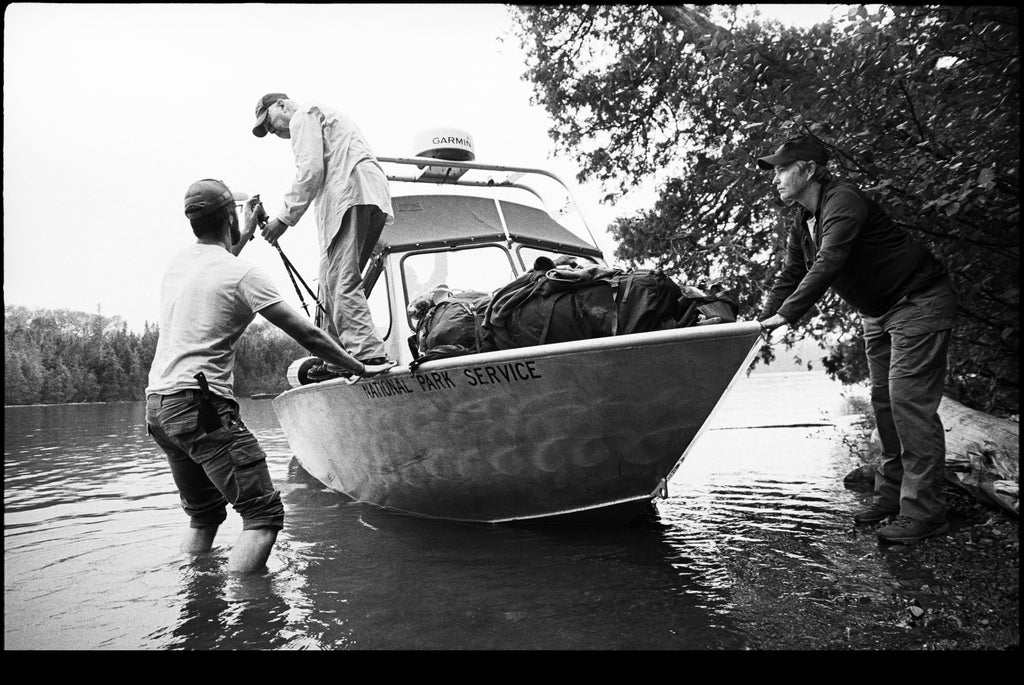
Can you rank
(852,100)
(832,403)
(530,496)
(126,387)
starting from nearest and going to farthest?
(530,496)
(852,100)
(126,387)
(832,403)

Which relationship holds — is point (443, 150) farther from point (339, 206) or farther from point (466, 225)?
point (339, 206)

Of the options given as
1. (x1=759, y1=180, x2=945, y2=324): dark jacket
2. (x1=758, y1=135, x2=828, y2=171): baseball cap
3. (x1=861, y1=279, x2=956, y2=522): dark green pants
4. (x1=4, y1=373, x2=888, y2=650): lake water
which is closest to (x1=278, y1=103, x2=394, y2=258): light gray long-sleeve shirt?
(x1=4, y1=373, x2=888, y2=650): lake water

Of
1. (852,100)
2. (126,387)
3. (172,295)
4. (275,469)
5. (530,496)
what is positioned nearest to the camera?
(172,295)

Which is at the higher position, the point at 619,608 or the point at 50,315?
the point at 50,315

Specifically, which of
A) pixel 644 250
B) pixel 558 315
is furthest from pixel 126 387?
pixel 558 315

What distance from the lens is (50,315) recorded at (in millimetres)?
11133

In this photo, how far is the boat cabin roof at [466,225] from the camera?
238 inches

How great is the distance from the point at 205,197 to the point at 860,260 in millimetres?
3458

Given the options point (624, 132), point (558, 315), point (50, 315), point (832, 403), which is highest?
point (624, 132)

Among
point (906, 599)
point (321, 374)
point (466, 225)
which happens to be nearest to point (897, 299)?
point (906, 599)

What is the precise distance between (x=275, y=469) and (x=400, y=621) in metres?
6.55

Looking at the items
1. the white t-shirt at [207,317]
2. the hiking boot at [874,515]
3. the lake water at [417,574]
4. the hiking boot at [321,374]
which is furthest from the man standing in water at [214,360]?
the hiking boot at [874,515]

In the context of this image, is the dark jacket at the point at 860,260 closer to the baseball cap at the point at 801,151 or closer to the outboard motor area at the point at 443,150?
the baseball cap at the point at 801,151
